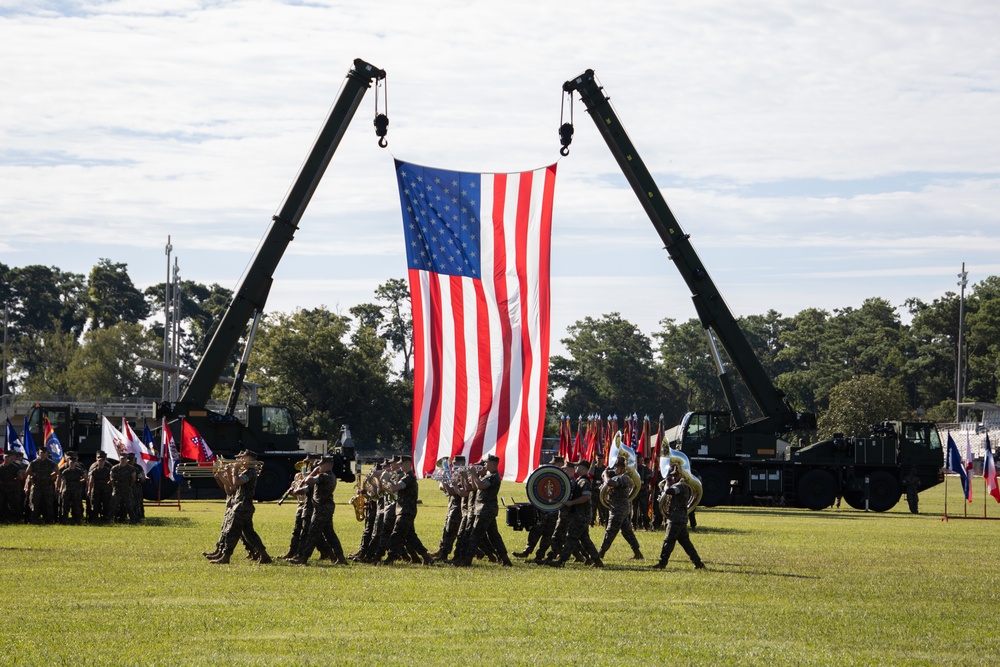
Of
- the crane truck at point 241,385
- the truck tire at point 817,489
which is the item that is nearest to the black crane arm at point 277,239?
the crane truck at point 241,385

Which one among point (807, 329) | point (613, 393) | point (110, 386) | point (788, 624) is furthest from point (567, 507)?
point (807, 329)

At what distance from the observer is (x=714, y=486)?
3750 cm

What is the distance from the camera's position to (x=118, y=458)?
28.5 metres

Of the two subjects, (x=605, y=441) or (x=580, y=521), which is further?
(x=605, y=441)

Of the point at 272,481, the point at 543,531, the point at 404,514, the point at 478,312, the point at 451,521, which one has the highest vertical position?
the point at 478,312

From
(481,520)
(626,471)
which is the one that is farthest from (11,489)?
(626,471)

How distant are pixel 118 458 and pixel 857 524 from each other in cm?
1596

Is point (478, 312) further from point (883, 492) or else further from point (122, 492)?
point (883, 492)

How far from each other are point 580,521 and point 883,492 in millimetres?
21751

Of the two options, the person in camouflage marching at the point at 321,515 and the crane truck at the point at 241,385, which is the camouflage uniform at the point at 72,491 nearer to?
the crane truck at the point at 241,385

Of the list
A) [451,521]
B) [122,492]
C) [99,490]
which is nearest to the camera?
[451,521]

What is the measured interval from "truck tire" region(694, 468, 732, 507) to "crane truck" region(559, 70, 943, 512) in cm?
3

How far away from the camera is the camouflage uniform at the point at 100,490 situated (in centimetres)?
2747

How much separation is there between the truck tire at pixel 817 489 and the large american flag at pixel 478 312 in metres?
21.9
